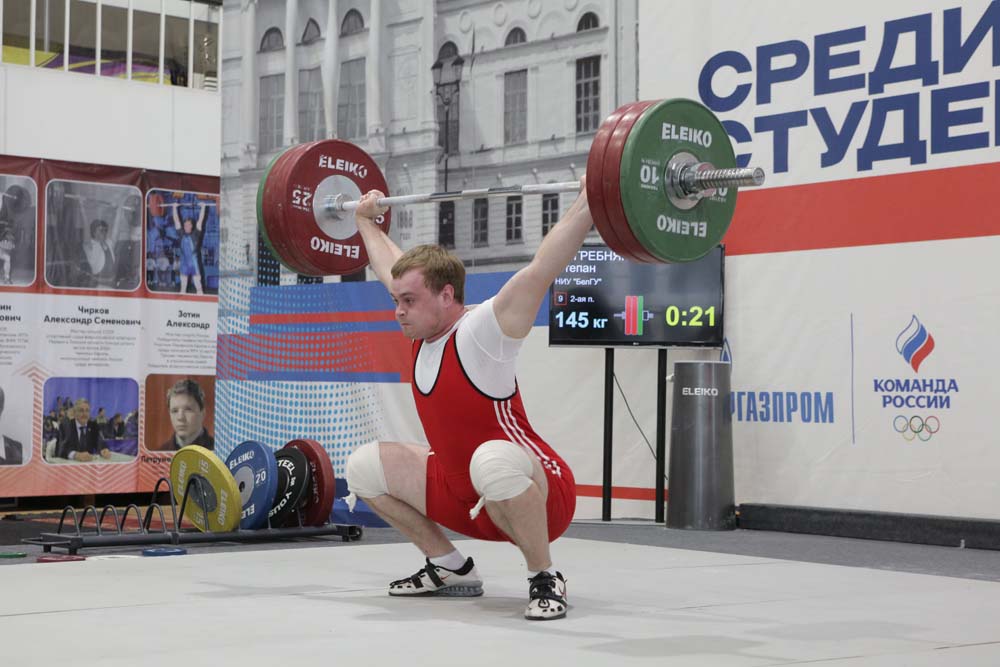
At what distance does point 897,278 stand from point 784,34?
4.38 ft

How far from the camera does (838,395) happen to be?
6.05 meters

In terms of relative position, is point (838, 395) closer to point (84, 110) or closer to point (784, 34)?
point (784, 34)

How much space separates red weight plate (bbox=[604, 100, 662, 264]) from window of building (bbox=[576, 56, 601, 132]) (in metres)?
3.35

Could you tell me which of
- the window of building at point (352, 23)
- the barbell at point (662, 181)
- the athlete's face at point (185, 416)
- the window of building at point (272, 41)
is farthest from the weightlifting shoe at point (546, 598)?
the athlete's face at point (185, 416)

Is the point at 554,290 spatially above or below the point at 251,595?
above

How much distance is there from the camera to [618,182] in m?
3.33

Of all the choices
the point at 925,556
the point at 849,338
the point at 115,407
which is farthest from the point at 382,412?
the point at 925,556

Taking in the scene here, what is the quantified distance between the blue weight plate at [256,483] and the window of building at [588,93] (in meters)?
2.48

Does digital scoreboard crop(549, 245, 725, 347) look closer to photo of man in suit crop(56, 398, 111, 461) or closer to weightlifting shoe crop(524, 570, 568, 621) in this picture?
weightlifting shoe crop(524, 570, 568, 621)

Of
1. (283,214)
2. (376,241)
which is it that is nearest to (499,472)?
(376,241)

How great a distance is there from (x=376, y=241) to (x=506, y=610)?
4.03 ft

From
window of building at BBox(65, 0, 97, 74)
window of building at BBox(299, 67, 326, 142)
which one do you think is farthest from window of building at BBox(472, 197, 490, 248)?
window of building at BBox(65, 0, 97, 74)

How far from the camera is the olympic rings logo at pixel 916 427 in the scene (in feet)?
18.8

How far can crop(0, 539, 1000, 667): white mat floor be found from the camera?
9.05 feet
